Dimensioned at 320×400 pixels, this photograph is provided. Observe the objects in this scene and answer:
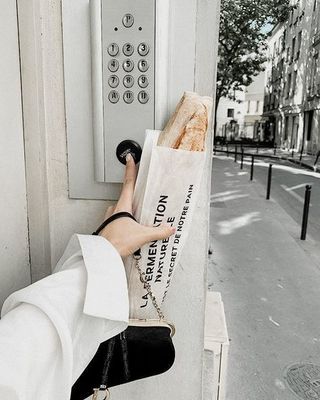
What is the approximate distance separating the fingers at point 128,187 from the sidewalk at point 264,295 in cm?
188

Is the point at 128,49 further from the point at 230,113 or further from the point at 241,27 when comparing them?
the point at 230,113

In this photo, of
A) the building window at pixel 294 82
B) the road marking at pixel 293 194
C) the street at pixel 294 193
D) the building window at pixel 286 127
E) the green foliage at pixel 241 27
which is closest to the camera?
the street at pixel 294 193

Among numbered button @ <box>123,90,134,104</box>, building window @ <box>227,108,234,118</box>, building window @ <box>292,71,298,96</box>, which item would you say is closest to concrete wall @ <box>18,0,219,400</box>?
numbered button @ <box>123,90,134,104</box>

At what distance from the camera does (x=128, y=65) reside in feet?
3.27

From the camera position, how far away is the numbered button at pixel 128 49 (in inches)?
38.7

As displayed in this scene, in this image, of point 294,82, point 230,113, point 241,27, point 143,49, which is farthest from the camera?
point 230,113

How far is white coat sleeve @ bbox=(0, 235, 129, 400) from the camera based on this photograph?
60 cm

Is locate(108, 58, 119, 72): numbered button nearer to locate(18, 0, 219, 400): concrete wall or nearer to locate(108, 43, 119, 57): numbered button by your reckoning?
locate(108, 43, 119, 57): numbered button

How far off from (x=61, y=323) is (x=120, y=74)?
65 centimetres

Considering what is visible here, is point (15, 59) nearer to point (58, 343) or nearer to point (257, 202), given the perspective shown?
point (58, 343)

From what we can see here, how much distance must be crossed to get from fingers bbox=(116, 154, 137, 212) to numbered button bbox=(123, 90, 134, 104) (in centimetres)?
15

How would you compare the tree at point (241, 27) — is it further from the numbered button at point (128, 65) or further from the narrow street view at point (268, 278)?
the numbered button at point (128, 65)

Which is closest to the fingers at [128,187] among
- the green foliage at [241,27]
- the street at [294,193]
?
the street at [294,193]

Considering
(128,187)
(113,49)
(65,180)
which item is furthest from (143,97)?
(65,180)
